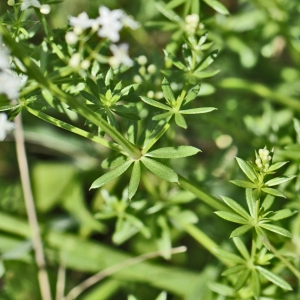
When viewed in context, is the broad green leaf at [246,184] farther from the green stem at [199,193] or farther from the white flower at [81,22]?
the white flower at [81,22]

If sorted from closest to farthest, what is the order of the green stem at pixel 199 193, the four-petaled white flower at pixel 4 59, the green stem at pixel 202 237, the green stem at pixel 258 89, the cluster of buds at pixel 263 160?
1. the four-petaled white flower at pixel 4 59
2. the cluster of buds at pixel 263 160
3. the green stem at pixel 199 193
4. the green stem at pixel 202 237
5. the green stem at pixel 258 89

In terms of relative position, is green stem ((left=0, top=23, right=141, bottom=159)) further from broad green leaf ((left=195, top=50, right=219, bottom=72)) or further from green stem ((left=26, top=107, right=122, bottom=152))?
broad green leaf ((left=195, top=50, right=219, bottom=72))

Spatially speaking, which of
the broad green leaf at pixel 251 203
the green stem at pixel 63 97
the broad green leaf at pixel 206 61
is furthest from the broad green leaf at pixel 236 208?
the broad green leaf at pixel 206 61

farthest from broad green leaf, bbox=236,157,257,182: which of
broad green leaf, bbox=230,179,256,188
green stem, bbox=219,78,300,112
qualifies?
green stem, bbox=219,78,300,112

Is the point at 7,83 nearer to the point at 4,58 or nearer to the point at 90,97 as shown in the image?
the point at 4,58

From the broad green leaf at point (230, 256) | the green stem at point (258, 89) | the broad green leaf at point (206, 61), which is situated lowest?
the broad green leaf at point (230, 256)

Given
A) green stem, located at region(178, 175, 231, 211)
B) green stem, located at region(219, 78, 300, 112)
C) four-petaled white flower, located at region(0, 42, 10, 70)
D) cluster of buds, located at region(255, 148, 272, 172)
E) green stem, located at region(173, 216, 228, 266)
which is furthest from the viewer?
green stem, located at region(219, 78, 300, 112)

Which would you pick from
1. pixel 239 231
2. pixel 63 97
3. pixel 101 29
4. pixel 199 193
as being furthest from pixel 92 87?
pixel 239 231

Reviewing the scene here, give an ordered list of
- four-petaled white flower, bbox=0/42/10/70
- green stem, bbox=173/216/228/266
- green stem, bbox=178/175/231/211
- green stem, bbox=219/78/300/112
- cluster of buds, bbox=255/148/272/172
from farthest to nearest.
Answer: green stem, bbox=219/78/300/112 → green stem, bbox=173/216/228/266 → green stem, bbox=178/175/231/211 → cluster of buds, bbox=255/148/272/172 → four-petaled white flower, bbox=0/42/10/70
